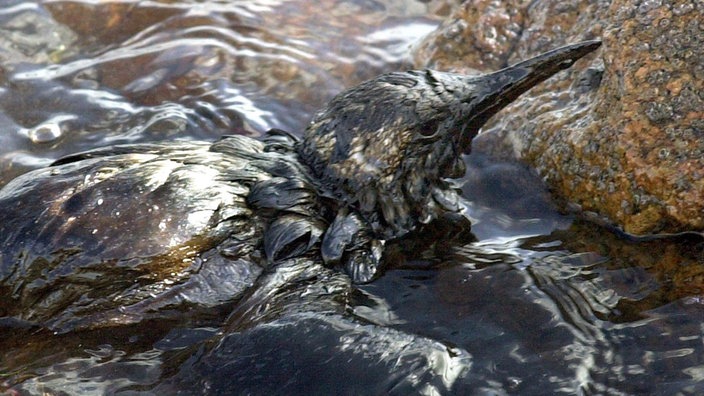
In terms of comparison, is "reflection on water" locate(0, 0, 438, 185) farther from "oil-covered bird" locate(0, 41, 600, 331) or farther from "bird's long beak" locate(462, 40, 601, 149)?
"bird's long beak" locate(462, 40, 601, 149)

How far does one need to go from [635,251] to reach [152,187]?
2.43 m

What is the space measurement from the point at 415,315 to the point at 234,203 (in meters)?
1.10

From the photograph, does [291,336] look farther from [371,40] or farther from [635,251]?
[371,40]

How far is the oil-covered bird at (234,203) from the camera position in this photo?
12.8 ft

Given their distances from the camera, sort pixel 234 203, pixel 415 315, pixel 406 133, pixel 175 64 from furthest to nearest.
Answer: pixel 175 64, pixel 406 133, pixel 234 203, pixel 415 315

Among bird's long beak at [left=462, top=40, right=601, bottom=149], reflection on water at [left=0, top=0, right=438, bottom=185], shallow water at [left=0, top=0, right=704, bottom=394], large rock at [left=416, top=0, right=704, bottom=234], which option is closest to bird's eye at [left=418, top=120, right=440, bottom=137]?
bird's long beak at [left=462, top=40, right=601, bottom=149]

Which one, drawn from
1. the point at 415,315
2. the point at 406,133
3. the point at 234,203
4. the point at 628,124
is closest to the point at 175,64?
the point at 234,203

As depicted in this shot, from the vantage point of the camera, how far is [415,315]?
3945 mm

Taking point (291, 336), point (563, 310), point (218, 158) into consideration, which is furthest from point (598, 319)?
point (218, 158)

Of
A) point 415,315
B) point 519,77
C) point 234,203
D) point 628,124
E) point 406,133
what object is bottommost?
point 415,315

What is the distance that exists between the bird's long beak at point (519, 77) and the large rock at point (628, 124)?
0.68 ft

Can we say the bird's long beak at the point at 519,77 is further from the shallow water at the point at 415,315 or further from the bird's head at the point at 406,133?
the shallow water at the point at 415,315

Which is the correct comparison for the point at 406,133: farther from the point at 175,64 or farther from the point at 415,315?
the point at 175,64

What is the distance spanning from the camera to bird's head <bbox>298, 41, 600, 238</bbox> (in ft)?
14.6
